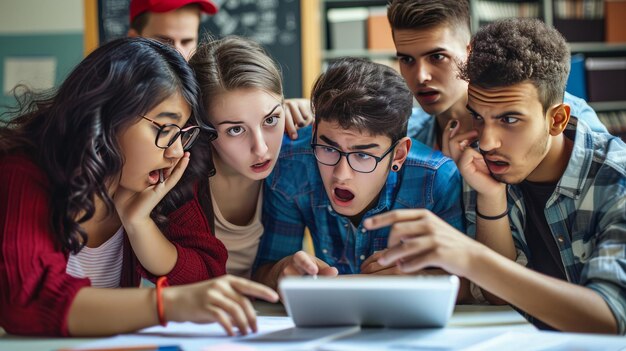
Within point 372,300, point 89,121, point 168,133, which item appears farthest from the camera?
point 168,133

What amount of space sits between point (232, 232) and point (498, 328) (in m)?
0.89

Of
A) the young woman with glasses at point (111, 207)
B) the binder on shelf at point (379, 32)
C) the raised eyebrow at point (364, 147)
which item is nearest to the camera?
the young woman with glasses at point (111, 207)

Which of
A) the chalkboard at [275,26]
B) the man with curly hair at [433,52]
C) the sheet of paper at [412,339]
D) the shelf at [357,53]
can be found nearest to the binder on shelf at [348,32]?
the shelf at [357,53]

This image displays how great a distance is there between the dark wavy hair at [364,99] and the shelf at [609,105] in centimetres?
351

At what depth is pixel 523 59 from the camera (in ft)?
5.20

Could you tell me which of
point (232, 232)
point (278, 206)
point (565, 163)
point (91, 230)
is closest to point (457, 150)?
point (565, 163)

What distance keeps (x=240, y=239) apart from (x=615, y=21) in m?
3.93

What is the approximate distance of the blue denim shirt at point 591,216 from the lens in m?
1.39

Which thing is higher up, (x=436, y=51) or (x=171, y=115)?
(x=436, y=51)

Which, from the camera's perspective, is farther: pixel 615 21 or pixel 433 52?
pixel 615 21

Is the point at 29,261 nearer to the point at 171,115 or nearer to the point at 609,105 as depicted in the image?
the point at 171,115

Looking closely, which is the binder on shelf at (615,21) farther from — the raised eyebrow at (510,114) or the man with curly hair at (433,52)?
the raised eyebrow at (510,114)

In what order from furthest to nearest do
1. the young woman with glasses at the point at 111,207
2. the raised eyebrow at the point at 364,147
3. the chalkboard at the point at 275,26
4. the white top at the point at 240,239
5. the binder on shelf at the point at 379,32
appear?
1. the binder on shelf at the point at 379,32
2. the chalkboard at the point at 275,26
3. the white top at the point at 240,239
4. the raised eyebrow at the point at 364,147
5. the young woman with glasses at the point at 111,207

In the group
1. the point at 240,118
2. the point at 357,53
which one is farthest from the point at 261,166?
the point at 357,53
